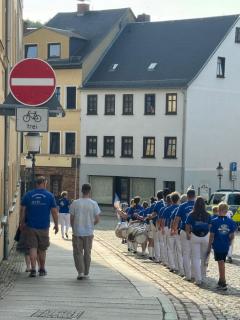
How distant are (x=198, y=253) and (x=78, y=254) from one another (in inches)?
91.6

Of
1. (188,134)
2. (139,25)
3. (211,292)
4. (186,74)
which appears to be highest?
(139,25)

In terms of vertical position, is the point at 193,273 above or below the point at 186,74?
below

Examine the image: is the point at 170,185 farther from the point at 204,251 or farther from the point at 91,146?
the point at 204,251

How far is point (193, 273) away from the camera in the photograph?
601 inches

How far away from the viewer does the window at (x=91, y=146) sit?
58031 mm

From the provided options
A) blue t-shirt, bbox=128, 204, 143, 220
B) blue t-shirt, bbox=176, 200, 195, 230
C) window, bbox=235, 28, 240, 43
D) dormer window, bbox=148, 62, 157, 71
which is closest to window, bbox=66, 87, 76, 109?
dormer window, bbox=148, 62, 157, 71

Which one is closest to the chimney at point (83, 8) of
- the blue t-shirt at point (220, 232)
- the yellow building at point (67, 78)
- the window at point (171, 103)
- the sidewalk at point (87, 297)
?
the yellow building at point (67, 78)

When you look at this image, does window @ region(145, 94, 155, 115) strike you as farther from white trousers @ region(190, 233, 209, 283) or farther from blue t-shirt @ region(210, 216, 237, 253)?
blue t-shirt @ region(210, 216, 237, 253)

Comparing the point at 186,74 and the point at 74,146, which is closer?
the point at 186,74

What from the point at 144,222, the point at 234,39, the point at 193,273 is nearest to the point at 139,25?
the point at 234,39

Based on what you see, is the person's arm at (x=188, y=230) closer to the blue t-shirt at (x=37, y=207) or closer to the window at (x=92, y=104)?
the blue t-shirt at (x=37, y=207)

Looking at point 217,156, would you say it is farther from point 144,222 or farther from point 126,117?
point 144,222

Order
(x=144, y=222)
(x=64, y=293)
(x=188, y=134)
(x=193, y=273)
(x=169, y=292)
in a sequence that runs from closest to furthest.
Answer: (x=64, y=293)
(x=169, y=292)
(x=193, y=273)
(x=144, y=222)
(x=188, y=134)

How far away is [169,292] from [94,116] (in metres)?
45.0
